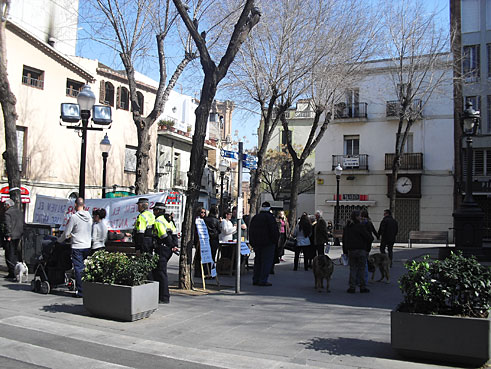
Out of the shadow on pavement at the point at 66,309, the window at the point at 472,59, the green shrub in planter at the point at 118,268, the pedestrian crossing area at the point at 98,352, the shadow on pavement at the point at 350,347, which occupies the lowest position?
the pedestrian crossing area at the point at 98,352

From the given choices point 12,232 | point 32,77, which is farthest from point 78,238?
point 32,77

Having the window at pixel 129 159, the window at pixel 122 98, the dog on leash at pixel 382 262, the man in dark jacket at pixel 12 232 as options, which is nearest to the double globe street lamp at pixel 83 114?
the man in dark jacket at pixel 12 232

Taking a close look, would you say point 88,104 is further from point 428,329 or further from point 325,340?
point 428,329

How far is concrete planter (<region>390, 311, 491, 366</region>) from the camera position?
16.9 feet

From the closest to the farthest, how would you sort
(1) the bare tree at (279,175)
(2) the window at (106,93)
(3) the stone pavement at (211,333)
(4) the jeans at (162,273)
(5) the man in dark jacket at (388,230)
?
(3) the stone pavement at (211,333)
(4) the jeans at (162,273)
(5) the man in dark jacket at (388,230)
(2) the window at (106,93)
(1) the bare tree at (279,175)

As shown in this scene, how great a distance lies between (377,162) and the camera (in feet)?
112

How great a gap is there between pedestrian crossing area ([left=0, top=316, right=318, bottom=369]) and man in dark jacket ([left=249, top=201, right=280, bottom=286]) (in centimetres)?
485

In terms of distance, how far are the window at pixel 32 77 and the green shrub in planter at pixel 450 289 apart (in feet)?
84.8

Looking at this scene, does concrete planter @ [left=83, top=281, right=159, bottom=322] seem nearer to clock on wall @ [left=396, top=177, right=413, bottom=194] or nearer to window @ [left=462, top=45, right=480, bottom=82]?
clock on wall @ [left=396, top=177, right=413, bottom=194]

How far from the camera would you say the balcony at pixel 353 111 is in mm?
34625

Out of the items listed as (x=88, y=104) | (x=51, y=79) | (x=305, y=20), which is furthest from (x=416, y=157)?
(x=88, y=104)

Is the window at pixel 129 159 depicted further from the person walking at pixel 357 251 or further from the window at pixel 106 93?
the person walking at pixel 357 251

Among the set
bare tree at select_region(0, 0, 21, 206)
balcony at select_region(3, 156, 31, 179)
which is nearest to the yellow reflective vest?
bare tree at select_region(0, 0, 21, 206)

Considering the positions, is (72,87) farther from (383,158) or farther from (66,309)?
(66,309)
